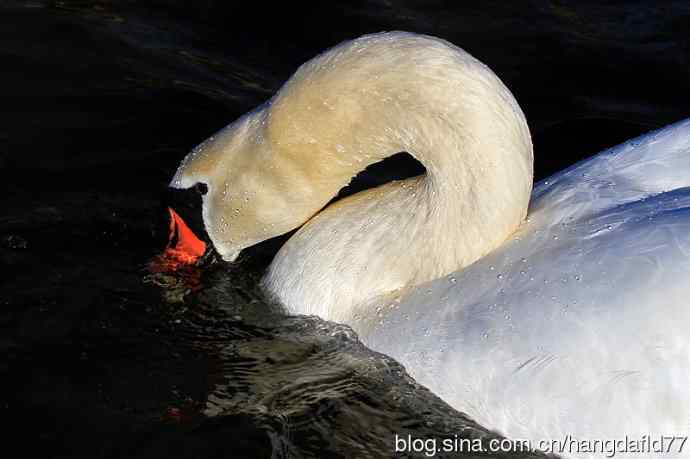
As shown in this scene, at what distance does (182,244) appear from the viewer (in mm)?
5707

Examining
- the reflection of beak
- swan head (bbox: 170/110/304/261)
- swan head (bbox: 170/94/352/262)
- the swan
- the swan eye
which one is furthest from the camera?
the reflection of beak

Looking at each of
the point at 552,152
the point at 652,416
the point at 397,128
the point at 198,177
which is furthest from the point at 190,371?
the point at 552,152

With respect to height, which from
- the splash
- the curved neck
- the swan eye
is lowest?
the splash

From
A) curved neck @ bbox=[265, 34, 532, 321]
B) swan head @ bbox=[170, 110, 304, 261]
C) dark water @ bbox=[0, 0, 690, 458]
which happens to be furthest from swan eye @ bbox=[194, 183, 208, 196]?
curved neck @ bbox=[265, 34, 532, 321]

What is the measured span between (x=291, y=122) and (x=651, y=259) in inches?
60.8

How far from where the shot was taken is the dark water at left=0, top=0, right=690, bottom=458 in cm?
484

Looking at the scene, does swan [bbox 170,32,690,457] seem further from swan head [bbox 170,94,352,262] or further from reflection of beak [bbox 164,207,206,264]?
reflection of beak [bbox 164,207,206,264]

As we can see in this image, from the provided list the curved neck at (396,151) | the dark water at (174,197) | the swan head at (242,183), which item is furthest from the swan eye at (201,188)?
the curved neck at (396,151)

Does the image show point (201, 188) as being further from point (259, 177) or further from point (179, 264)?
point (179, 264)

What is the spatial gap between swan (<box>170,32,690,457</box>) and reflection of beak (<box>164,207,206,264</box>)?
0.36ft

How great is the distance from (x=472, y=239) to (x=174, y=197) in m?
1.38

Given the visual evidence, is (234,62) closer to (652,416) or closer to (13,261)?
(13,261)

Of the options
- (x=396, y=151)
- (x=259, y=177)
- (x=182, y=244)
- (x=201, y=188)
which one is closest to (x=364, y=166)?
(x=396, y=151)

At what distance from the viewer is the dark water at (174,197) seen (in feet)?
15.9
